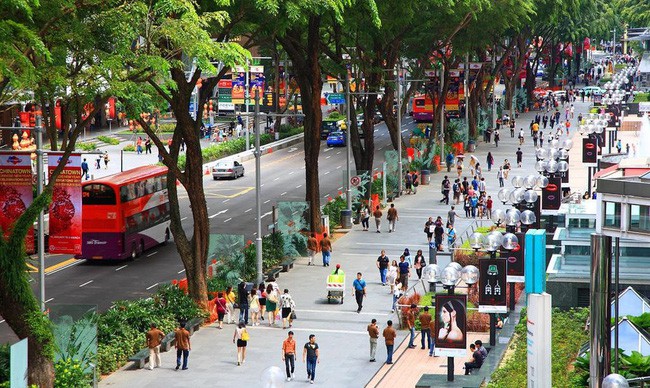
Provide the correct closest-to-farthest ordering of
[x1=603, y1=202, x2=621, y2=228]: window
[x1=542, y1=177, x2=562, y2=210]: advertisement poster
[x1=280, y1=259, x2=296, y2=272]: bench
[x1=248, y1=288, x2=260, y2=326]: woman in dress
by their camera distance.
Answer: [x1=603, y1=202, x2=621, y2=228]: window, [x1=248, y1=288, x2=260, y2=326]: woman in dress, [x1=542, y1=177, x2=562, y2=210]: advertisement poster, [x1=280, y1=259, x2=296, y2=272]: bench

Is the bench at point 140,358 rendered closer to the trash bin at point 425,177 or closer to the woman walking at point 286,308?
the woman walking at point 286,308

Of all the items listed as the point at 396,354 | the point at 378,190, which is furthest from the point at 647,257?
the point at 378,190

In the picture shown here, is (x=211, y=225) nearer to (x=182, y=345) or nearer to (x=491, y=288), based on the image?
(x=182, y=345)

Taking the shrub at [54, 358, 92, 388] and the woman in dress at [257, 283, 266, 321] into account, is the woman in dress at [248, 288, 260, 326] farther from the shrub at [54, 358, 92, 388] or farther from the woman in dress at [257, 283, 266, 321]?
the shrub at [54, 358, 92, 388]

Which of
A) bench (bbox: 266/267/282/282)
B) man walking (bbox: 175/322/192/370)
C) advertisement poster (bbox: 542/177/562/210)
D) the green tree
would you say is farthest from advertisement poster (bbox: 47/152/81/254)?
advertisement poster (bbox: 542/177/562/210)

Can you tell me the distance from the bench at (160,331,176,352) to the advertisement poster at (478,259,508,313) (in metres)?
9.25

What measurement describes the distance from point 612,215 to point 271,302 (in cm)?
1754

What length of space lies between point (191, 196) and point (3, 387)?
45.3ft

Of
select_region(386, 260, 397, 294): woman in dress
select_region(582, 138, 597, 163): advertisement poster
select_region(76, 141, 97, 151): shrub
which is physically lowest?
select_region(386, 260, 397, 294): woman in dress

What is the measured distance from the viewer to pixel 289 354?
3381 cm

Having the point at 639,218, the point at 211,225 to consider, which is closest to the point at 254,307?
the point at 639,218

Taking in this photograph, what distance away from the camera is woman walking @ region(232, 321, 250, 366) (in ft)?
115

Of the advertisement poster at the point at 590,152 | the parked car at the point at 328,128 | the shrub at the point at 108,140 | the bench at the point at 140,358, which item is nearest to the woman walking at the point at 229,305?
the bench at the point at 140,358

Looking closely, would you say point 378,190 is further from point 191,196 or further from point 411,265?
point 191,196
